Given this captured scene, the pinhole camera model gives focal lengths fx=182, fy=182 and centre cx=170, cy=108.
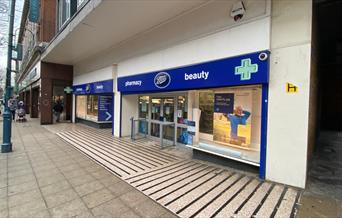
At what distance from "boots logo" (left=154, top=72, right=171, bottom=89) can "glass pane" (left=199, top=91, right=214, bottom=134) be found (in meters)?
1.05

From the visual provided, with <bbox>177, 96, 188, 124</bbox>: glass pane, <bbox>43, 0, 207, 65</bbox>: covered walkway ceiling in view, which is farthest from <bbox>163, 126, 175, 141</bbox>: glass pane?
<bbox>43, 0, 207, 65</bbox>: covered walkway ceiling

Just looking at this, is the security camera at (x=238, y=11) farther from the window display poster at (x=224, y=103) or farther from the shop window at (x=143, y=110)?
the shop window at (x=143, y=110)

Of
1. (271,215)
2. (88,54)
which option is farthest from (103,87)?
(271,215)

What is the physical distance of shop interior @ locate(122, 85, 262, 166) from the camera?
415 centimetres

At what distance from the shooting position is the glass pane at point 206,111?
495 centimetres

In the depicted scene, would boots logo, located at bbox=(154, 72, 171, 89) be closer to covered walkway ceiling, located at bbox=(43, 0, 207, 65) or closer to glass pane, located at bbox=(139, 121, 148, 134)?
covered walkway ceiling, located at bbox=(43, 0, 207, 65)

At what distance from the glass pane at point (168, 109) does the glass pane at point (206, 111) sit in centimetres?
158

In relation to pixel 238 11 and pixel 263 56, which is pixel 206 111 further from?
pixel 238 11

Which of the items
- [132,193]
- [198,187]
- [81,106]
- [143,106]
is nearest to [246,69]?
[198,187]

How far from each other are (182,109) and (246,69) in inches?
114

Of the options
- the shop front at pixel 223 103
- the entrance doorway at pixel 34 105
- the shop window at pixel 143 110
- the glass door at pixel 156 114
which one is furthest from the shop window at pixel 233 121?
the entrance doorway at pixel 34 105

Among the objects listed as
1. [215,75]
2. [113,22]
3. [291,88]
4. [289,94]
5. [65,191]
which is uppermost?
[113,22]

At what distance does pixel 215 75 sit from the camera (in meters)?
4.12

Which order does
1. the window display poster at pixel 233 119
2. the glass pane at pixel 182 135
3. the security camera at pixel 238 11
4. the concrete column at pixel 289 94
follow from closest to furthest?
the concrete column at pixel 289 94 → the security camera at pixel 238 11 → the window display poster at pixel 233 119 → the glass pane at pixel 182 135
